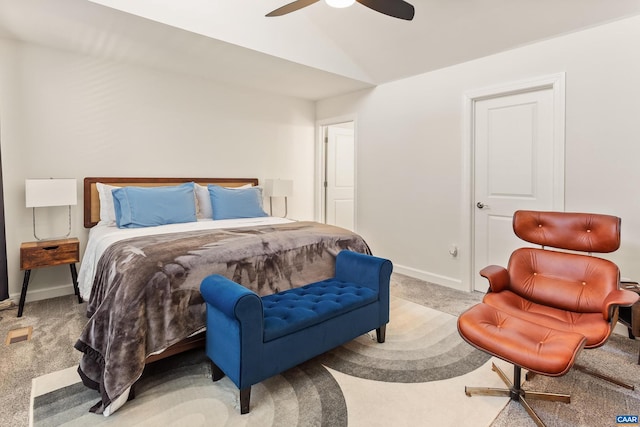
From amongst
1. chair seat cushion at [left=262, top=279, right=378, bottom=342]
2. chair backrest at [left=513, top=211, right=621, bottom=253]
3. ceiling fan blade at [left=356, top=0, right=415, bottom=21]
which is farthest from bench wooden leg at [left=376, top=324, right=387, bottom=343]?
ceiling fan blade at [left=356, top=0, right=415, bottom=21]

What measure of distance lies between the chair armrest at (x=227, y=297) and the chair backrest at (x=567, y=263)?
5.98 ft

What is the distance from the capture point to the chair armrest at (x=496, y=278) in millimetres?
2293

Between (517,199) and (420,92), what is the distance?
160cm

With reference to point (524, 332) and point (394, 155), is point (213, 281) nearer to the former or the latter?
point (524, 332)

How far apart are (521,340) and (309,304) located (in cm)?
113

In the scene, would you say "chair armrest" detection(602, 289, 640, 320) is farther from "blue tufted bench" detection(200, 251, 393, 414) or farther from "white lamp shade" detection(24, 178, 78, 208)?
"white lamp shade" detection(24, 178, 78, 208)

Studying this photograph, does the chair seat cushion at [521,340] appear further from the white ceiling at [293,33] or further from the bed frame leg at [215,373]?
the white ceiling at [293,33]

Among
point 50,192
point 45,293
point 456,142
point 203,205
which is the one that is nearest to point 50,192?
point 50,192

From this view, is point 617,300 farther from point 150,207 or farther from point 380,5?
point 150,207

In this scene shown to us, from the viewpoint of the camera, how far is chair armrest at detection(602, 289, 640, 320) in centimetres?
182

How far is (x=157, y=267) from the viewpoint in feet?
6.41

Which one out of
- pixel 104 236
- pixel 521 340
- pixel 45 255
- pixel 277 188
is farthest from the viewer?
pixel 277 188

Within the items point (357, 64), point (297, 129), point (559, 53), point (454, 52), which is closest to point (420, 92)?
point (454, 52)

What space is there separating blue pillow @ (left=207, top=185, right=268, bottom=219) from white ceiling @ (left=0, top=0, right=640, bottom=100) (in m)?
1.37
